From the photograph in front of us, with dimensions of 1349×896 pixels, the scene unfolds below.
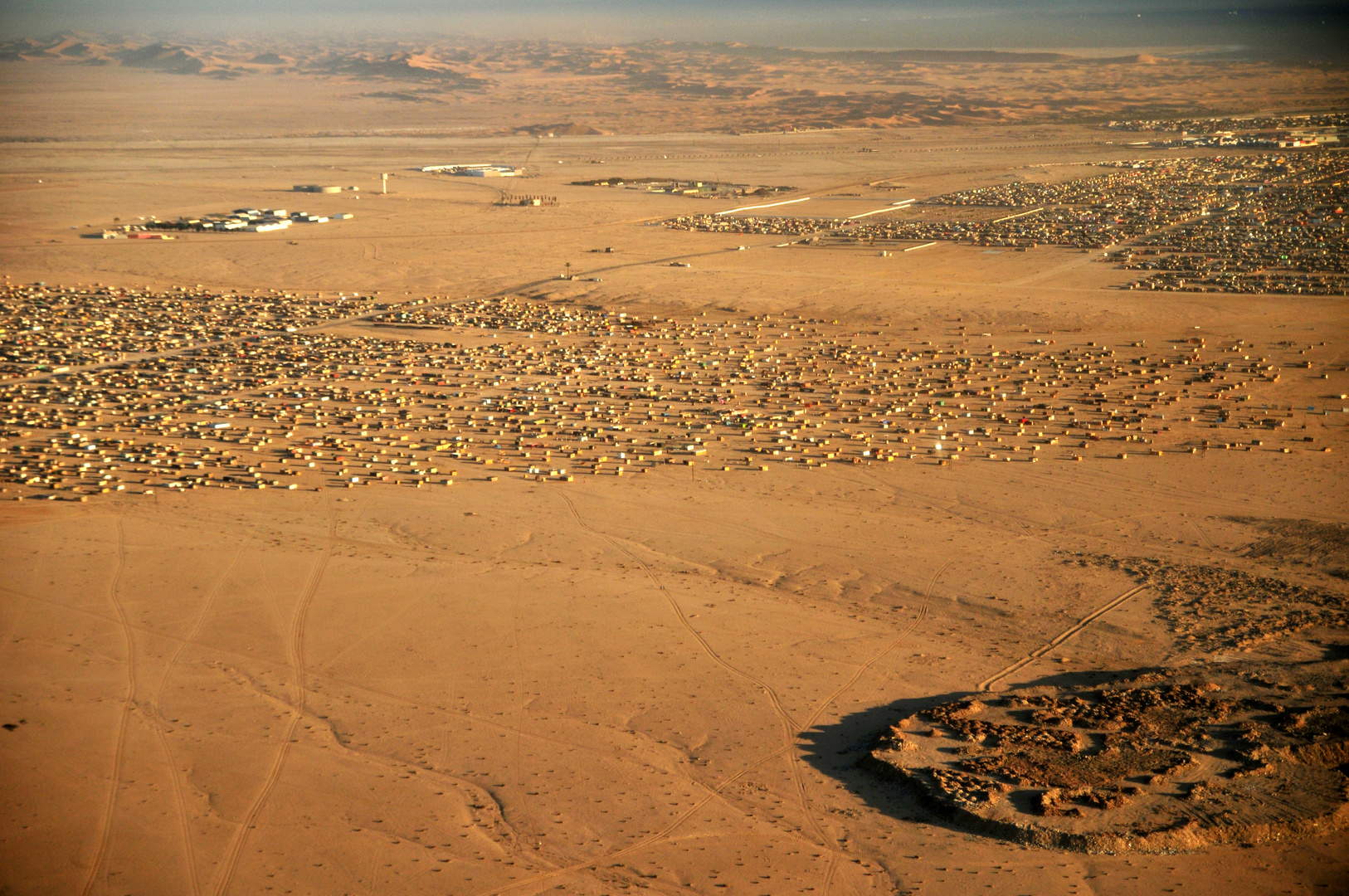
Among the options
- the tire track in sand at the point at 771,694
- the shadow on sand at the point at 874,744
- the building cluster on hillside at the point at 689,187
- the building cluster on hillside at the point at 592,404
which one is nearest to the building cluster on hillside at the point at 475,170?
the building cluster on hillside at the point at 689,187

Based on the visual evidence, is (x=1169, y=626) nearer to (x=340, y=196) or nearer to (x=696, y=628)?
(x=696, y=628)

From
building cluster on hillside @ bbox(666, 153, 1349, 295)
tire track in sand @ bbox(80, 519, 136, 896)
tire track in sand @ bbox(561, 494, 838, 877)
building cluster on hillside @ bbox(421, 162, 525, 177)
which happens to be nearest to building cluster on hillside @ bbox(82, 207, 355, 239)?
building cluster on hillside @ bbox(666, 153, 1349, 295)

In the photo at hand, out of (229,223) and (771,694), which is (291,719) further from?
(229,223)

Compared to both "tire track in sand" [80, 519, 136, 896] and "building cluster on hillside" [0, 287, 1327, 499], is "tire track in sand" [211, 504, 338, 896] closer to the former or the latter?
"tire track in sand" [80, 519, 136, 896]

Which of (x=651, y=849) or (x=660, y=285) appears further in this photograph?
(x=660, y=285)

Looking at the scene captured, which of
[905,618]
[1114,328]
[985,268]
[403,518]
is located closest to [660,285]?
[985,268]
